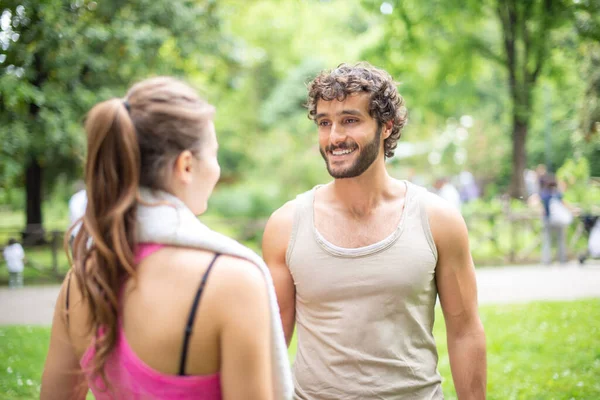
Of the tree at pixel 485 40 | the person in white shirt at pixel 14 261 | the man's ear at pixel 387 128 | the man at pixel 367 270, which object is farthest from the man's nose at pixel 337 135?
the tree at pixel 485 40

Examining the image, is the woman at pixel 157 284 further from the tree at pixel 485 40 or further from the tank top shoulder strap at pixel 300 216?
the tree at pixel 485 40

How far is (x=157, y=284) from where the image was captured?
5.43ft

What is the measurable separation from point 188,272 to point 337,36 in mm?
35372

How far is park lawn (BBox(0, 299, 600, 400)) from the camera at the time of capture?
5770 mm

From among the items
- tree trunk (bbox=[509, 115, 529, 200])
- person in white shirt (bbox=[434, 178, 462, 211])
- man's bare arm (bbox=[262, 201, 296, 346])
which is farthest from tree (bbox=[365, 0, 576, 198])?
man's bare arm (bbox=[262, 201, 296, 346])

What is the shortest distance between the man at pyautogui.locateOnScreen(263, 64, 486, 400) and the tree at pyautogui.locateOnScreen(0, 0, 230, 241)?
35.7 feet

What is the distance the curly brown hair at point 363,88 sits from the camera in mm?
2926

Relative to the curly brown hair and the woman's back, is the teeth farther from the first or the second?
the woman's back

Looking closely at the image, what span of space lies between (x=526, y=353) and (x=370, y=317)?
5000 millimetres

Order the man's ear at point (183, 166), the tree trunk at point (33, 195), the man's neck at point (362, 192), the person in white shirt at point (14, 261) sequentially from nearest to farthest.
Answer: the man's ear at point (183, 166)
the man's neck at point (362, 192)
the person in white shirt at point (14, 261)
the tree trunk at point (33, 195)

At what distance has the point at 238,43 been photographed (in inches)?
736

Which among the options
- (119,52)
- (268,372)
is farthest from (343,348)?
(119,52)

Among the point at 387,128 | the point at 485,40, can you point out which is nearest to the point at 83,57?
the point at 485,40

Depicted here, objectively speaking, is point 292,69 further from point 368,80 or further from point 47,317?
point 368,80
